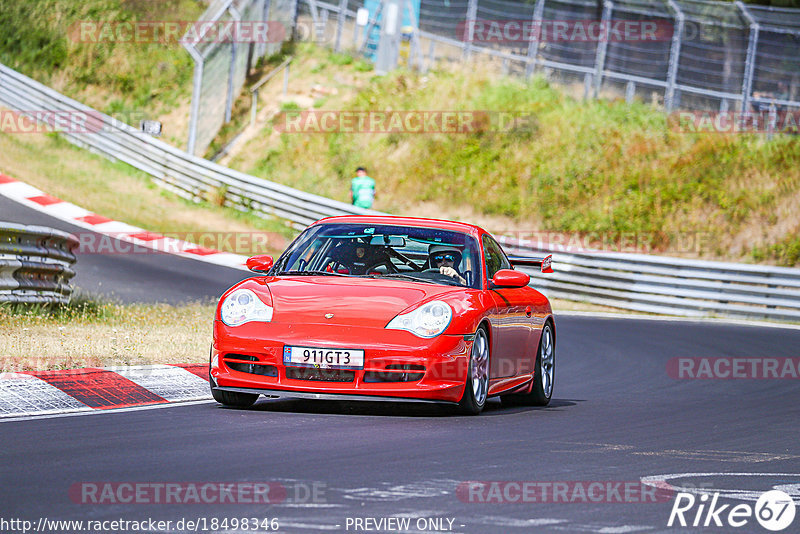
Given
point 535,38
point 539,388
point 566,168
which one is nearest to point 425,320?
point 539,388

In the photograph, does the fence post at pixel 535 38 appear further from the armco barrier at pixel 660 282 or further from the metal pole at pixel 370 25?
the armco barrier at pixel 660 282

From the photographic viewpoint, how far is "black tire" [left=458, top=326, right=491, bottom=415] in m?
8.73

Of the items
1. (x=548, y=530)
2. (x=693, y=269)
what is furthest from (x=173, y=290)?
(x=548, y=530)

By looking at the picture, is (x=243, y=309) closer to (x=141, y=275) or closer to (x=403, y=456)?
(x=403, y=456)

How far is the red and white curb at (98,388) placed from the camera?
8227 millimetres

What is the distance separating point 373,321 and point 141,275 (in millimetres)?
12389

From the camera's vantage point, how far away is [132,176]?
101 ft

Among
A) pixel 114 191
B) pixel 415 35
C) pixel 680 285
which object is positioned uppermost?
pixel 415 35

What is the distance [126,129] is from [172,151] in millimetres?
1815

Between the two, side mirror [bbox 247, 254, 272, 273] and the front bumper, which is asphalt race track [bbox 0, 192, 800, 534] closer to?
the front bumper

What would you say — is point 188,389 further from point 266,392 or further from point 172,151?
point 172,151

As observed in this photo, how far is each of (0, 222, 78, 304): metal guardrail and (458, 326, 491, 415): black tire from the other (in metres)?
5.57

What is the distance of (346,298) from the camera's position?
8.70 meters

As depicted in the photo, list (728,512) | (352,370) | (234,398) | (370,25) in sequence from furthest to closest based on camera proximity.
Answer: (370,25)
(234,398)
(352,370)
(728,512)
